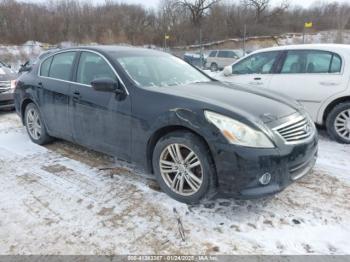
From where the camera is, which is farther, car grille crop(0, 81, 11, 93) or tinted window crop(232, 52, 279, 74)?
car grille crop(0, 81, 11, 93)

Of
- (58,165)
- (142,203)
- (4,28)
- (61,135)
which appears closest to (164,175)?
(142,203)

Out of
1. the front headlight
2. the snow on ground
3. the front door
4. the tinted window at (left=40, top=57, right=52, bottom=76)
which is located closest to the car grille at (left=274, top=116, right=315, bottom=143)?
the front headlight

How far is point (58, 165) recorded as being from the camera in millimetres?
4074

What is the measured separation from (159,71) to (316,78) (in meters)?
2.80

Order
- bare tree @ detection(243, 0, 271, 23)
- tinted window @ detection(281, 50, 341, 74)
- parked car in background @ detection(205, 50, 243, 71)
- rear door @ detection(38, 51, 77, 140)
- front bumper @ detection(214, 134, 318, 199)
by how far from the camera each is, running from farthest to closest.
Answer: bare tree @ detection(243, 0, 271, 23)
parked car in background @ detection(205, 50, 243, 71)
tinted window @ detection(281, 50, 341, 74)
rear door @ detection(38, 51, 77, 140)
front bumper @ detection(214, 134, 318, 199)

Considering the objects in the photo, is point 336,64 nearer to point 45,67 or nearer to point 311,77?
point 311,77

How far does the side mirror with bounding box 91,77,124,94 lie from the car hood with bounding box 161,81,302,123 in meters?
0.62

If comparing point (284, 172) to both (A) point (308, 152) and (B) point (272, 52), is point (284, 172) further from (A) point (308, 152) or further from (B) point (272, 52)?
(B) point (272, 52)

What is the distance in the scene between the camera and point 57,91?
424cm

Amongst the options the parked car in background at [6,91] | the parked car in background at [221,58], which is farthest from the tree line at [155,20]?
the parked car in background at [6,91]

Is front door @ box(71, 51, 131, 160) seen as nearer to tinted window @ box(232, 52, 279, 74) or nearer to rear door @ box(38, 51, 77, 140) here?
rear door @ box(38, 51, 77, 140)

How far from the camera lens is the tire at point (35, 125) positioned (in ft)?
15.7


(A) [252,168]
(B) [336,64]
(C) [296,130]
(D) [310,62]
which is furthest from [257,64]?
(A) [252,168]

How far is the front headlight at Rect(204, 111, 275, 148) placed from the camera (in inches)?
103
